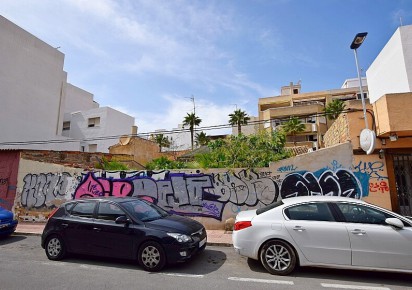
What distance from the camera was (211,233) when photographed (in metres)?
9.08

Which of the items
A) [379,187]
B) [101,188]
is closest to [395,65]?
[379,187]

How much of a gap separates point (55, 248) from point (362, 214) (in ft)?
23.1

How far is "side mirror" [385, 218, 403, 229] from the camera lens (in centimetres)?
466

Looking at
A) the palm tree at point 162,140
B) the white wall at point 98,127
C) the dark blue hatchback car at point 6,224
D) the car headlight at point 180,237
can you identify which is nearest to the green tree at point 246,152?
the car headlight at point 180,237

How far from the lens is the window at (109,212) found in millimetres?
6131

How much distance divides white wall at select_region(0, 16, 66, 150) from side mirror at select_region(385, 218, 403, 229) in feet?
95.3

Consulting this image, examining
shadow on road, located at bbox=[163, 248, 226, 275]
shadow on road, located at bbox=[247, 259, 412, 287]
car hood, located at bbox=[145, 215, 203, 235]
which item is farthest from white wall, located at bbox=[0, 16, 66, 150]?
shadow on road, located at bbox=[247, 259, 412, 287]

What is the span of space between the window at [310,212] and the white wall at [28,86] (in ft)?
90.2

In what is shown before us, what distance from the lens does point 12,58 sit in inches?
997

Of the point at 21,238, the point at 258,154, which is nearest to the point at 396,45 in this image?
the point at 258,154

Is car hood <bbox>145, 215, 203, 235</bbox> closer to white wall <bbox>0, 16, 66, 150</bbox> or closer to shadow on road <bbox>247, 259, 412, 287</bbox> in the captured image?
shadow on road <bbox>247, 259, 412, 287</bbox>

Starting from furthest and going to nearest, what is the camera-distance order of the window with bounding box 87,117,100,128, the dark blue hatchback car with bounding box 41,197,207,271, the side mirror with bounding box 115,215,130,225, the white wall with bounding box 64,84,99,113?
the white wall with bounding box 64,84,99,113, the window with bounding box 87,117,100,128, the side mirror with bounding box 115,215,130,225, the dark blue hatchback car with bounding box 41,197,207,271

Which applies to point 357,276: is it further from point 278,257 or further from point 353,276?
point 278,257

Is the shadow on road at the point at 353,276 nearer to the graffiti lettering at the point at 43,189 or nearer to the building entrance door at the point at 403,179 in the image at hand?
the building entrance door at the point at 403,179
